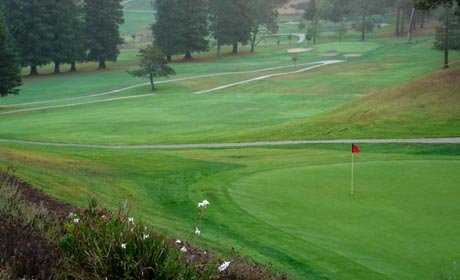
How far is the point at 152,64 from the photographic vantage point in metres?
66.4

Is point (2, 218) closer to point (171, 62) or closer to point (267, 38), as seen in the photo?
point (171, 62)

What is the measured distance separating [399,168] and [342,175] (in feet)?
6.52

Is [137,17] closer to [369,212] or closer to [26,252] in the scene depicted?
[369,212]

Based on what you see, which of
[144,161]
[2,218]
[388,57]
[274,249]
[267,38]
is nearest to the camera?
[2,218]

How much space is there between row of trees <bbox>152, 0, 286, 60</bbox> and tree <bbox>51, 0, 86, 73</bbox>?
12.9 metres

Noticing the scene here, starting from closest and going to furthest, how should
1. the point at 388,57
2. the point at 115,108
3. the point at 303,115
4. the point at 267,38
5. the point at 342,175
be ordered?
1. the point at 342,175
2. the point at 303,115
3. the point at 115,108
4. the point at 388,57
5. the point at 267,38

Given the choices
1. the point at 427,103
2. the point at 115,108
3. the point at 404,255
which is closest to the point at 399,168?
the point at 404,255

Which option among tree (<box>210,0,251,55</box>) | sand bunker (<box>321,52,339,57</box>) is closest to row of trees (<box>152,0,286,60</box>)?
tree (<box>210,0,251,55</box>)

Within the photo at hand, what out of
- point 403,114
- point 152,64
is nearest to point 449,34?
point 403,114

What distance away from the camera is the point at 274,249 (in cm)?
1106

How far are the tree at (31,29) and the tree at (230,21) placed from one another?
91.1ft

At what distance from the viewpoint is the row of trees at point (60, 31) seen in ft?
265

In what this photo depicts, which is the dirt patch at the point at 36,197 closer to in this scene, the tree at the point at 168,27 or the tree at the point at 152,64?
the tree at the point at 152,64

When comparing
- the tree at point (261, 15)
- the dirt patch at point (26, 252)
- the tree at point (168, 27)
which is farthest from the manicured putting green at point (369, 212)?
the tree at point (261, 15)
